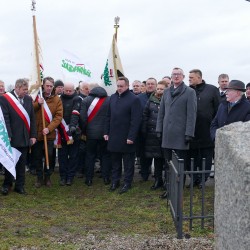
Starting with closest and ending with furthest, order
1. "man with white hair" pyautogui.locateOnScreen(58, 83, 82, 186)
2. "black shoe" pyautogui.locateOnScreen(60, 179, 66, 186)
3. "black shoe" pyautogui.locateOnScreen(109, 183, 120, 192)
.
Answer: "black shoe" pyautogui.locateOnScreen(109, 183, 120, 192) → "man with white hair" pyautogui.locateOnScreen(58, 83, 82, 186) → "black shoe" pyautogui.locateOnScreen(60, 179, 66, 186)

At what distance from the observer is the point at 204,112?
301 inches

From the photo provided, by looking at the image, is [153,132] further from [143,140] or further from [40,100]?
[40,100]

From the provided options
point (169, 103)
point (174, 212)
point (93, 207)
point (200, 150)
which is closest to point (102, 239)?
point (174, 212)

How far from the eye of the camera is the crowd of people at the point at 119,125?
22.8 ft

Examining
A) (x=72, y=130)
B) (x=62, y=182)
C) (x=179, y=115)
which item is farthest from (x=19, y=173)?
(x=179, y=115)

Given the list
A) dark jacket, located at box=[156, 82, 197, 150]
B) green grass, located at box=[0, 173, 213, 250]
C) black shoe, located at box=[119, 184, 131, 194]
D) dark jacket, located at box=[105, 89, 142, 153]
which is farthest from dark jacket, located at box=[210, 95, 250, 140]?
black shoe, located at box=[119, 184, 131, 194]

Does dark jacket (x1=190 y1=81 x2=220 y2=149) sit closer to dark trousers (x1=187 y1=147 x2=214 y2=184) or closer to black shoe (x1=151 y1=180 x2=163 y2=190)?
dark trousers (x1=187 y1=147 x2=214 y2=184)

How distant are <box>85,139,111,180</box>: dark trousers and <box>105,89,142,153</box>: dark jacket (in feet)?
2.36

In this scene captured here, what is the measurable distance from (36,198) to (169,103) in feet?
8.71

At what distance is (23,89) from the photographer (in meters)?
7.46

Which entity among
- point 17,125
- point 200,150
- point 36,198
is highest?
point 17,125

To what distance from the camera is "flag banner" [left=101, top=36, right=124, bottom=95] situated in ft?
31.3

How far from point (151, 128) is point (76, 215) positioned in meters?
2.27

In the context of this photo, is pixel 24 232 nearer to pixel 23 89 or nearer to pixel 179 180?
pixel 179 180
